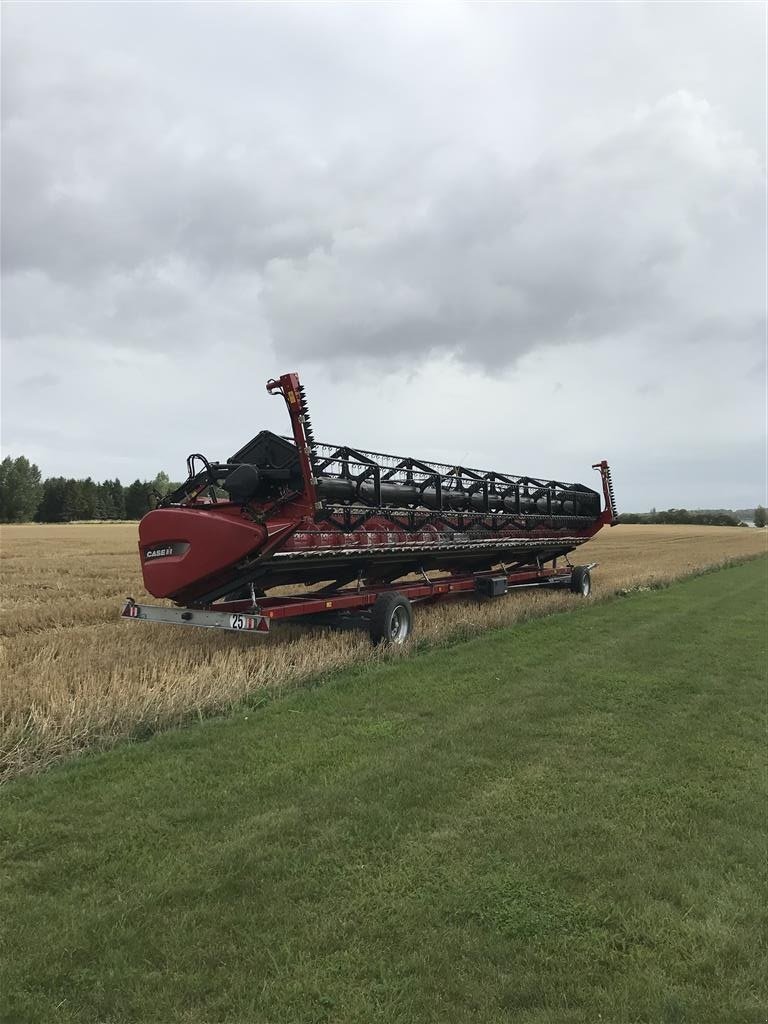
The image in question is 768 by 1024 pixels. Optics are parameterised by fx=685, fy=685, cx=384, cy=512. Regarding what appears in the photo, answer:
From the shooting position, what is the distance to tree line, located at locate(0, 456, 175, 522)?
320ft

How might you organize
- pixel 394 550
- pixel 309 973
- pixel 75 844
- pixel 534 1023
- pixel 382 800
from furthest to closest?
pixel 394 550
pixel 382 800
pixel 75 844
pixel 309 973
pixel 534 1023

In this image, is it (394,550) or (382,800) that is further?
(394,550)

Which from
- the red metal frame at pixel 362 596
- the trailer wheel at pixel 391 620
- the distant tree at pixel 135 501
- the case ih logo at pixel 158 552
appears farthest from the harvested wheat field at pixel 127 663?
the distant tree at pixel 135 501

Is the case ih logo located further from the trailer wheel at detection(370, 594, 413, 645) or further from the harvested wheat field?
the trailer wheel at detection(370, 594, 413, 645)

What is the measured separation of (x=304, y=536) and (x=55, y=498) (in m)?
105

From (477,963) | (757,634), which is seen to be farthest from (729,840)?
(757,634)

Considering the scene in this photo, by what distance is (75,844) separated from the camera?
371 centimetres

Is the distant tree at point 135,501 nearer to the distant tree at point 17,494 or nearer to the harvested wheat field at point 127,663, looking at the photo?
the distant tree at point 17,494

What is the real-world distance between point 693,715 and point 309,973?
492 cm

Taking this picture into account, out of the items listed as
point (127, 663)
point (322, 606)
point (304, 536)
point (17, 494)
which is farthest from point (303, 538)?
point (17, 494)

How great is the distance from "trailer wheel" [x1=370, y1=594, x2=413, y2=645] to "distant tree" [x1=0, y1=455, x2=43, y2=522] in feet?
332

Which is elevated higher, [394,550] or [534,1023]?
[394,550]

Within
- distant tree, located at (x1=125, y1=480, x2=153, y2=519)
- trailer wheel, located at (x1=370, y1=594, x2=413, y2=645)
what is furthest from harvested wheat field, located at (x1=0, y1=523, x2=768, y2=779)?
distant tree, located at (x1=125, y1=480, x2=153, y2=519)

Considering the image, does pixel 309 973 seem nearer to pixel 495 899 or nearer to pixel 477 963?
pixel 477 963
